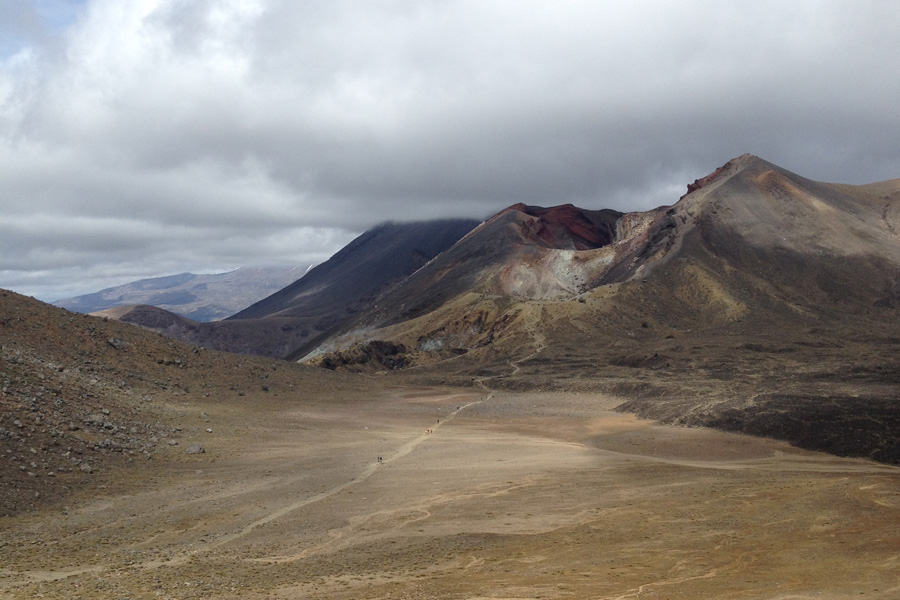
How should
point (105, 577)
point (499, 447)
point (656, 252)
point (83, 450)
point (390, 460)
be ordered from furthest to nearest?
point (656, 252)
point (499, 447)
point (390, 460)
point (83, 450)
point (105, 577)

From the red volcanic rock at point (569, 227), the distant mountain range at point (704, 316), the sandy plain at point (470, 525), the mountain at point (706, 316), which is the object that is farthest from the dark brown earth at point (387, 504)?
the red volcanic rock at point (569, 227)

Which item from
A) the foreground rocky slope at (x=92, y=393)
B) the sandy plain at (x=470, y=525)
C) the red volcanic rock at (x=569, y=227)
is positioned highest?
the red volcanic rock at (x=569, y=227)

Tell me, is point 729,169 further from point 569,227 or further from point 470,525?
point 470,525

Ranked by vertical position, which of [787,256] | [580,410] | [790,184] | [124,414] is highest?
[790,184]

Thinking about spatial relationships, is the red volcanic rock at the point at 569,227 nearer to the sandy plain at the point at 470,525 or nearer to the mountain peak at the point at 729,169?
the mountain peak at the point at 729,169

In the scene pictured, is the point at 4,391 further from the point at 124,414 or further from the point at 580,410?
the point at 580,410

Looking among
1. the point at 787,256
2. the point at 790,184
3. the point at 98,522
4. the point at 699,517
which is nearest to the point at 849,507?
the point at 699,517
